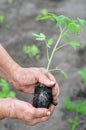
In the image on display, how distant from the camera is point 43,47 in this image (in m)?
5.44

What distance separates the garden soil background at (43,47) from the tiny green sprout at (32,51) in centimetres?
7

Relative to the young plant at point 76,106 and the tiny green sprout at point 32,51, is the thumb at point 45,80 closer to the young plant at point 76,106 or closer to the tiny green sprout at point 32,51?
the young plant at point 76,106

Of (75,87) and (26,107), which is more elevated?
(26,107)

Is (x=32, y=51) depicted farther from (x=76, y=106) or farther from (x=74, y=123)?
(x=74, y=123)

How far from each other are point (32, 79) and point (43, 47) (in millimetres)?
2572

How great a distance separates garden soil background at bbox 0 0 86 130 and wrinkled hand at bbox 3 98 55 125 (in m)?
1.36

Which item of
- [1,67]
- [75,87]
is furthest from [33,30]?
[1,67]

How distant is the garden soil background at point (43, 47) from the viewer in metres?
4.12

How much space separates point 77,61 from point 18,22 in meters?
1.53

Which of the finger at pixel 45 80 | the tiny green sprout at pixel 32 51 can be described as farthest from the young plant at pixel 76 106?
the finger at pixel 45 80

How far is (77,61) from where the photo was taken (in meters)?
5.05

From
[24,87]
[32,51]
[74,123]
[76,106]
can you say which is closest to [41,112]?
[24,87]

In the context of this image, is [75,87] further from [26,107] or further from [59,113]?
[26,107]

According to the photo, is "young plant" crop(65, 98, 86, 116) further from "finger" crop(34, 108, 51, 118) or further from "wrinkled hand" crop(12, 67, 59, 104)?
"finger" crop(34, 108, 51, 118)
